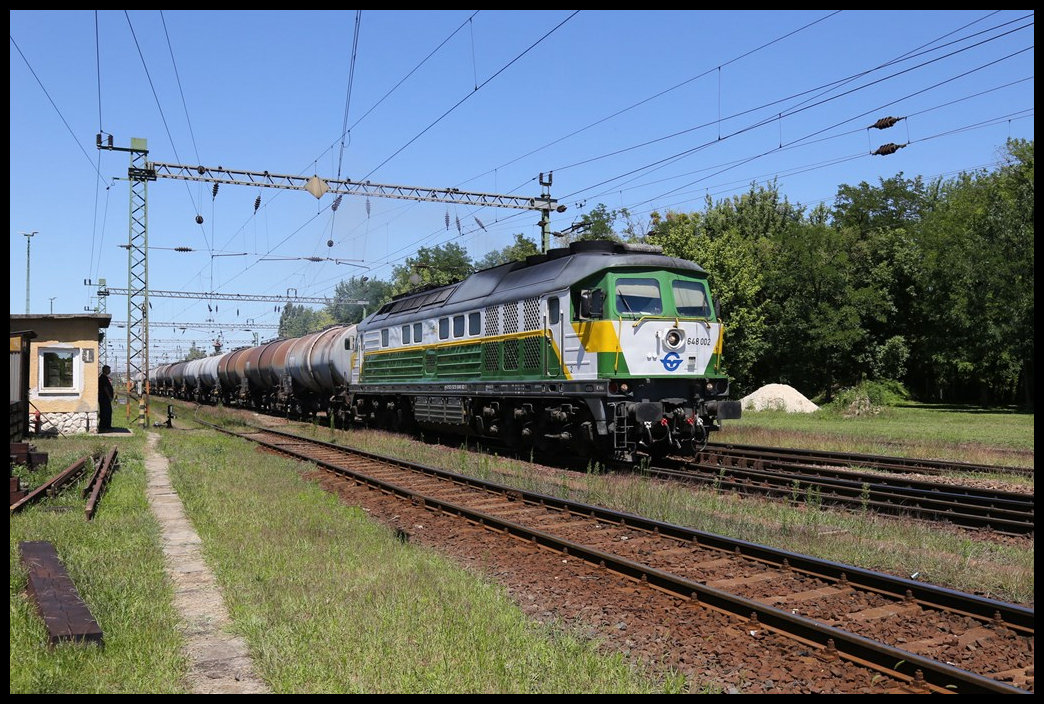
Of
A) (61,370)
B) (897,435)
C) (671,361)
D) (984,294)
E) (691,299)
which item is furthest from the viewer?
(984,294)

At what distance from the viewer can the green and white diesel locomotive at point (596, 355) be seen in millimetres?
14188

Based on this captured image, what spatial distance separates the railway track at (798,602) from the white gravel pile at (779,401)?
27.6 m

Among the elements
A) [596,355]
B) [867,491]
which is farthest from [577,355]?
[867,491]

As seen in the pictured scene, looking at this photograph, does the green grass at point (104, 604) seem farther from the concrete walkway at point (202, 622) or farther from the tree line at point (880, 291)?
the tree line at point (880, 291)

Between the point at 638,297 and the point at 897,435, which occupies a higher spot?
the point at 638,297

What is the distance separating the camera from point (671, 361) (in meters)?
14.5

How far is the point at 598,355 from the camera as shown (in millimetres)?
14086

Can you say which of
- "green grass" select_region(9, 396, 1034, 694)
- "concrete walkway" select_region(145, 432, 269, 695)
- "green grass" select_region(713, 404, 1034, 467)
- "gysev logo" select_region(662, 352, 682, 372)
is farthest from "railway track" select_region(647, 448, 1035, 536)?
"concrete walkway" select_region(145, 432, 269, 695)

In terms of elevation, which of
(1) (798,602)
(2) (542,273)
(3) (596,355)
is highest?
(2) (542,273)

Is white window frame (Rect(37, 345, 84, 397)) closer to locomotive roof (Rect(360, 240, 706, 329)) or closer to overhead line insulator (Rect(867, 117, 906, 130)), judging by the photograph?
locomotive roof (Rect(360, 240, 706, 329))

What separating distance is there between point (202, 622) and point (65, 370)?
2113cm

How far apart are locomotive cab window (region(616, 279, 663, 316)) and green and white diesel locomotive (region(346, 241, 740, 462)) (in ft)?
0.07

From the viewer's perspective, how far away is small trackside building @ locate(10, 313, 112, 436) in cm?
2377

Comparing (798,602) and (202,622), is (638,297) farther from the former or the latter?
(202,622)
